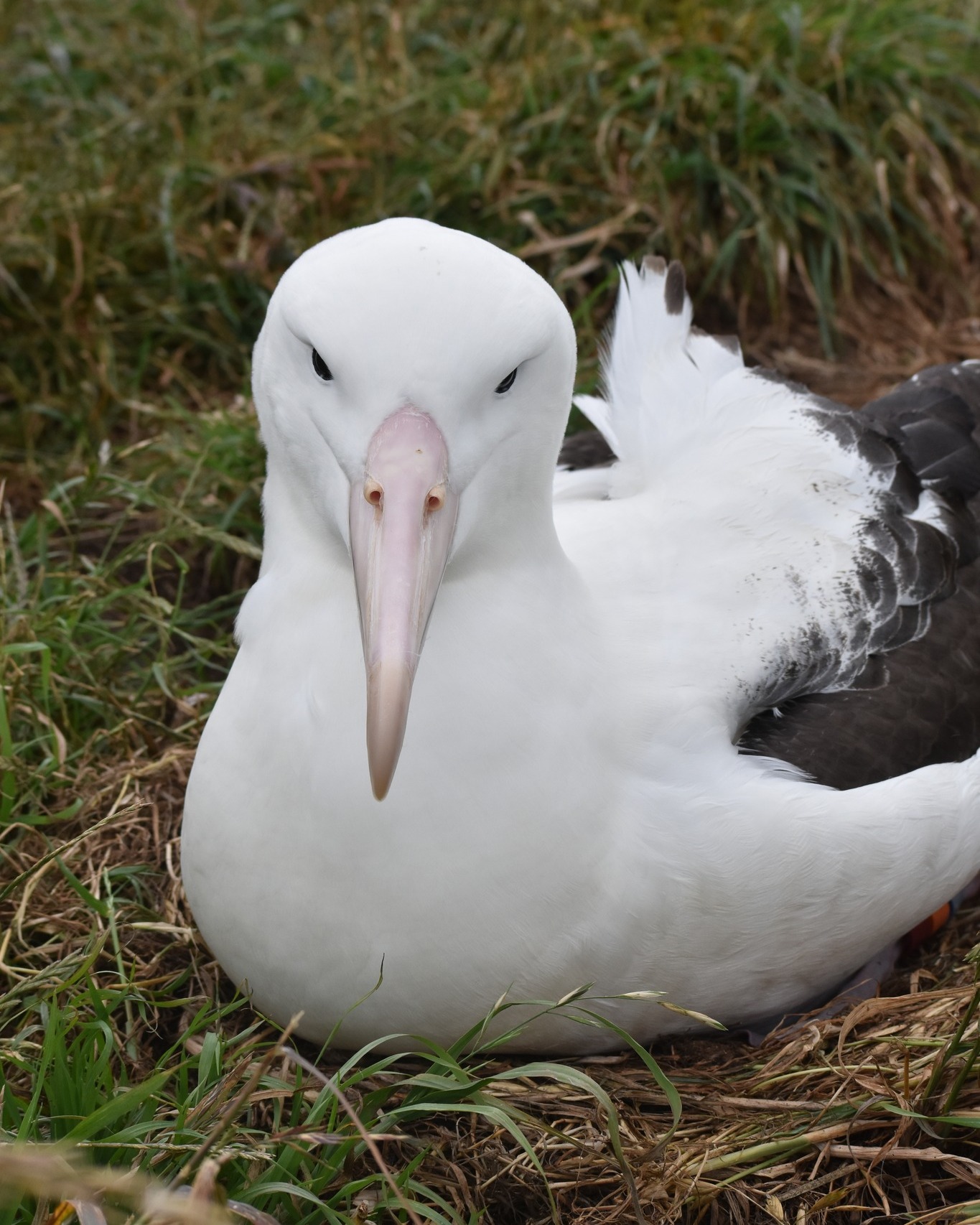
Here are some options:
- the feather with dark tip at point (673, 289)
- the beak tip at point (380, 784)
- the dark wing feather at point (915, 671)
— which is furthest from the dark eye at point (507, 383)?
the feather with dark tip at point (673, 289)

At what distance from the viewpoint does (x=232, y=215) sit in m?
5.56

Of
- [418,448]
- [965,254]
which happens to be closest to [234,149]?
[965,254]

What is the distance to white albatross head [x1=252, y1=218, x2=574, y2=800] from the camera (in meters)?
2.26

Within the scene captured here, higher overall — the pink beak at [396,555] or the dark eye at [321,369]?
the dark eye at [321,369]

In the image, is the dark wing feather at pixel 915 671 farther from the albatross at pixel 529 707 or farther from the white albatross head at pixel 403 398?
the white albatross head at pixel 403 398

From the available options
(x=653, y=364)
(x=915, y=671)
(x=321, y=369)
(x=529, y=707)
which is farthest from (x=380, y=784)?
(x=653, y=364)

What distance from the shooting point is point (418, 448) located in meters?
2.31

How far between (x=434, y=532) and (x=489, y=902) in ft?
A: 2.33

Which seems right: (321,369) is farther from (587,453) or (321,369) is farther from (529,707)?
(587,453)

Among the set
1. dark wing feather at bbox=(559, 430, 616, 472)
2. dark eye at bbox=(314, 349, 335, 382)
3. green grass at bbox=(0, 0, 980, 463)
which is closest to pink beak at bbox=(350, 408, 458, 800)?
dark eye at bbox=(314, 349, 335, 382)

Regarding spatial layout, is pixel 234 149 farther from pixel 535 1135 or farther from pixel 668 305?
pixel 535 1135

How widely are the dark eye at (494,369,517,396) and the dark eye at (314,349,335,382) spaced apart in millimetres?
261

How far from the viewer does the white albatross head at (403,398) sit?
226 centimetres

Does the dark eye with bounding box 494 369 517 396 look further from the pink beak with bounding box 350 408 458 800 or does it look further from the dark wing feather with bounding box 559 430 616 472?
the dark wing feather with bounding box 559 430 616 472
